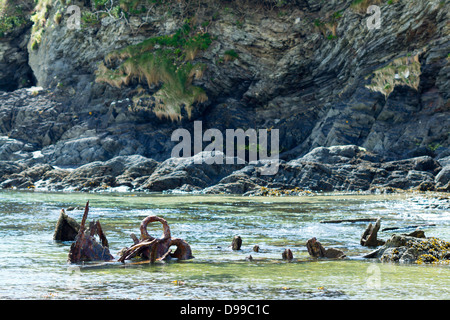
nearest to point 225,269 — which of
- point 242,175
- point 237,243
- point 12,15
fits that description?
point 237,243

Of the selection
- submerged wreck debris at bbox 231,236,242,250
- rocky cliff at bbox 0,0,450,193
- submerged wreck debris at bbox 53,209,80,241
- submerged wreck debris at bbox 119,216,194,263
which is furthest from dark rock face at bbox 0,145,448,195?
submerged wreck debris at bbox 119,216,194,263

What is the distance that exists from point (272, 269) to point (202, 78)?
111ft

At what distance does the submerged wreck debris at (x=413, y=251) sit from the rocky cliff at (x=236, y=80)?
59.1ft

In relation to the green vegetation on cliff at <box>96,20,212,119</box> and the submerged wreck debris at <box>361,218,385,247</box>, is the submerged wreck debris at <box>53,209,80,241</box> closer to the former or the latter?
the submerged wreck debris at <box>361,218,385,247</box>

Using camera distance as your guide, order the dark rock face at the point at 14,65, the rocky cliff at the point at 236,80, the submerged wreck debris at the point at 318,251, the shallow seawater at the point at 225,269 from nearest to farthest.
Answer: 1. the shallow seawater at the point at 225,269
2. the submerged wreck debris at the point at 318,251
3. the rocky cliff at the point at 236,80
4. the dark rock face at the point at 14,65

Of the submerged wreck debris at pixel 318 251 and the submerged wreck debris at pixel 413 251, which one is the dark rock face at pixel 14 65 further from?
the submerged wreck debris at pixel 413 251

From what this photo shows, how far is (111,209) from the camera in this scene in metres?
16.1

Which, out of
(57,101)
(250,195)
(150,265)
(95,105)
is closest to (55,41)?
(57,101)

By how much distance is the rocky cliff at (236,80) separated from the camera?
30.0 metres

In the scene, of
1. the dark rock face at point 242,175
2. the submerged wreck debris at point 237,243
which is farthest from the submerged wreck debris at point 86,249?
the dark rock face at point 242,175

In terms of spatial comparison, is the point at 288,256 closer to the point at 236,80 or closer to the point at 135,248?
the point at 135,248

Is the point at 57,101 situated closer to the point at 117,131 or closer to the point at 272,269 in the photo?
the point at 117,131

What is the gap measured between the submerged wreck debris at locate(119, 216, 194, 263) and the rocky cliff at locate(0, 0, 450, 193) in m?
18.7

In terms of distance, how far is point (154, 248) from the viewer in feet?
22.5
